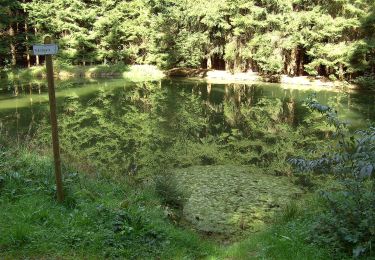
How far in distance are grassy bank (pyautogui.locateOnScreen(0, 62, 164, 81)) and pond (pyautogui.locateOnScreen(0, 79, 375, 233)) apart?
284 inches

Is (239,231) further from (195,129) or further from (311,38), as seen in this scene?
(311,38)

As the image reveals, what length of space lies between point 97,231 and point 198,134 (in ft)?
33.1

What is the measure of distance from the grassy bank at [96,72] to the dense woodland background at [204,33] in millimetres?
1236

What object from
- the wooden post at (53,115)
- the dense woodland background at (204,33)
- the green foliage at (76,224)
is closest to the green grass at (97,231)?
the green foliage at (76,224)

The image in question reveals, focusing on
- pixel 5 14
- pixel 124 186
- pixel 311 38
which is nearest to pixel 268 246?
pixel 124 186

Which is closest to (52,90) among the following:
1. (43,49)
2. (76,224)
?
(43,49)

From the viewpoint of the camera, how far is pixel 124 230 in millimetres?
5125

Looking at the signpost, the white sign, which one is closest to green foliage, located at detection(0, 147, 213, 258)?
the signpost

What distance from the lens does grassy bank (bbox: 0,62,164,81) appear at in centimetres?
3406

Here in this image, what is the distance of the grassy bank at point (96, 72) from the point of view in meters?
34.1

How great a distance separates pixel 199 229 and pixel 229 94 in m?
18.8

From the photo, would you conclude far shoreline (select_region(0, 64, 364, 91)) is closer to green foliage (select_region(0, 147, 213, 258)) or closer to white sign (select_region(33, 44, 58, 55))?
green foliage (select_region(0, 147, 213, 258))

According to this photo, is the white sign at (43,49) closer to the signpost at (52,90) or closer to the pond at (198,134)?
the signpost at (52,90)

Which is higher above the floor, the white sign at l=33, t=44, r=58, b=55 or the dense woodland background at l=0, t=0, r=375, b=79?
the dense woodland background at l=0, t=0, r=375, b=79
